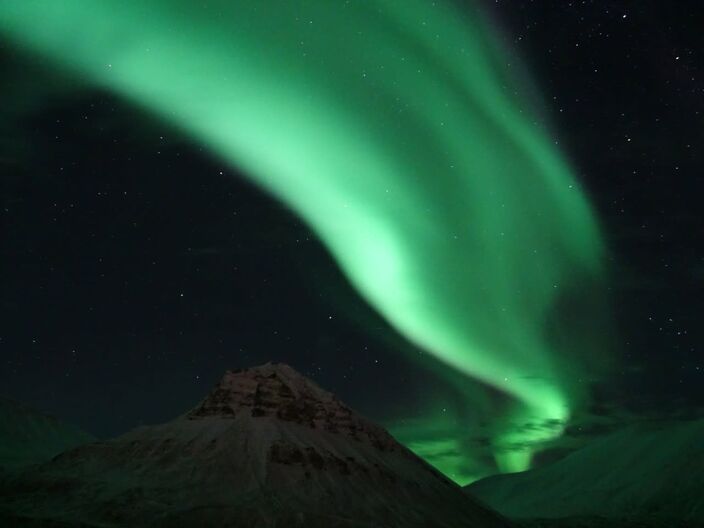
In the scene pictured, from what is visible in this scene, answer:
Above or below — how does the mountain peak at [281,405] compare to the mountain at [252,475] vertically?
above

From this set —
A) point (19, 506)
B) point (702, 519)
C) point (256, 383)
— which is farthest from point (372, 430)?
point (702, 519)

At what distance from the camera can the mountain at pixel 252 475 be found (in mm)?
111000

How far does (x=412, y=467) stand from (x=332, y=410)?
73.7 ft

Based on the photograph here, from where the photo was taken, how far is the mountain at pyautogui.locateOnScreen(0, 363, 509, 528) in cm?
11100

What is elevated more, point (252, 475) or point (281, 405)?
point (281, 405)

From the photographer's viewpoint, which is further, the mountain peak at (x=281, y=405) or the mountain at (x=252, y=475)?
the mountain peak at (x=281, y=405)

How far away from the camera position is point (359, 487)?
443 ft

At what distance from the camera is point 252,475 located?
425ft

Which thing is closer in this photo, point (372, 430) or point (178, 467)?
point (178, 467)

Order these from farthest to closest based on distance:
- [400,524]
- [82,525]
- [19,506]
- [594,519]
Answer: [594,519], [400,524], [19,506], [82,525]

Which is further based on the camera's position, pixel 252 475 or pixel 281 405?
pixel 281 405

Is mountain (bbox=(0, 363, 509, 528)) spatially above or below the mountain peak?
below

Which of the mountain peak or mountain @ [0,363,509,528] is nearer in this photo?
mountain @ [0,363,509,528]

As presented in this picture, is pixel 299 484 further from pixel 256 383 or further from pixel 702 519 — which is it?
pixel 702 519
